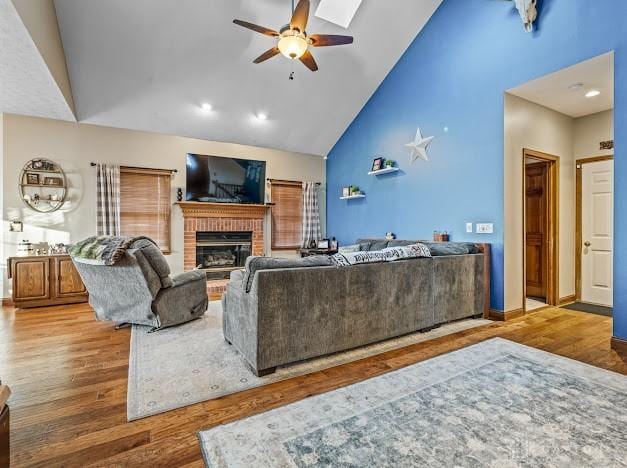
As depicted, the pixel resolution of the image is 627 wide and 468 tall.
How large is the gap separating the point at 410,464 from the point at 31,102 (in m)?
5.90

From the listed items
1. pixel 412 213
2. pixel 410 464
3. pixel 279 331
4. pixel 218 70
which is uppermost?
pixel 218 70

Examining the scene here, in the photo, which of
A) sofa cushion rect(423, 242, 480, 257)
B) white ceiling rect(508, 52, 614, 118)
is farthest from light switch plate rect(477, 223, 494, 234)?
white ceiling rect(508, 52, 614, 118)

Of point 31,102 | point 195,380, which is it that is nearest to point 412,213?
point 195,380

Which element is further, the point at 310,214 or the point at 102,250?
the point at 310,214

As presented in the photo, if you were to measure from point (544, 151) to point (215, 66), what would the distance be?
4932 millimetres

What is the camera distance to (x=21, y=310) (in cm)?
429

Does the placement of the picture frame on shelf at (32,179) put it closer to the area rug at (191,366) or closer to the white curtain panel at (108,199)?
the white curtain panel at (108,199)

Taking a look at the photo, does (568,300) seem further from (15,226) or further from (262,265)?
(15,226)

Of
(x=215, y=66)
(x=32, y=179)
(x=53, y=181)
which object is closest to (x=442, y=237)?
(x=215, y=66)

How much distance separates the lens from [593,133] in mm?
4434

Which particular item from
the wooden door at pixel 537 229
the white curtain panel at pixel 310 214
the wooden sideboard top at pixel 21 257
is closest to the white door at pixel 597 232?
the wooden door at pixel 537 229

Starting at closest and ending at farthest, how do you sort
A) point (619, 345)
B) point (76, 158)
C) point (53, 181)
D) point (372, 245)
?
1. point (619, 345)
2. point (53, 181)
3. point (76, 158)
4. point (372, 245)

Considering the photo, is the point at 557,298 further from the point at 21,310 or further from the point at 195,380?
the point at 21,310

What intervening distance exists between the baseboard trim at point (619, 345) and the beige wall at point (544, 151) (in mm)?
1046
